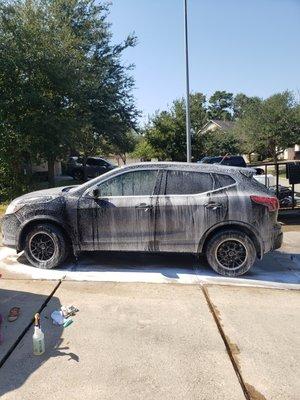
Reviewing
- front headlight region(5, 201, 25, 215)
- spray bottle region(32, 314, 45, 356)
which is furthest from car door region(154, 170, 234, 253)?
spray bottle region(32, 314, 45, 356)

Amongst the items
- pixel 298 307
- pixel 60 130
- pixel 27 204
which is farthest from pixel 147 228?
pixel 60 130

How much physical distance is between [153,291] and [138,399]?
7.85 feet

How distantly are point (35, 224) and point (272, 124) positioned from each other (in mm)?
35351

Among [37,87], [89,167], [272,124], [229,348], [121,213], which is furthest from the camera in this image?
[272,124]

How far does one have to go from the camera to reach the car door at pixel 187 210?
618cm

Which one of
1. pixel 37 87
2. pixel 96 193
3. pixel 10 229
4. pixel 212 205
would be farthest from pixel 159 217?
pixel 37 87

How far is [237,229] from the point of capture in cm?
624

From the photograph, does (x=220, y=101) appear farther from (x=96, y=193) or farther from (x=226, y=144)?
(x=96, y=193)

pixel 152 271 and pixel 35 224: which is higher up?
pixel 35 224

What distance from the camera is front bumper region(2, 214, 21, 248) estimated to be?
6.44 metres

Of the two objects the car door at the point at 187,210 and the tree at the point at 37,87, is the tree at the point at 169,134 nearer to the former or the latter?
the tree at the point at 37,87

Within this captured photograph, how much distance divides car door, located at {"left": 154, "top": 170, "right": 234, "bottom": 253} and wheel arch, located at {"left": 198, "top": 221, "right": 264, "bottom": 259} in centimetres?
7

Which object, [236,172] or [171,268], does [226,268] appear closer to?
[171,268]

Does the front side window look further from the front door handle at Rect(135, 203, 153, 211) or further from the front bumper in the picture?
the front bumper
